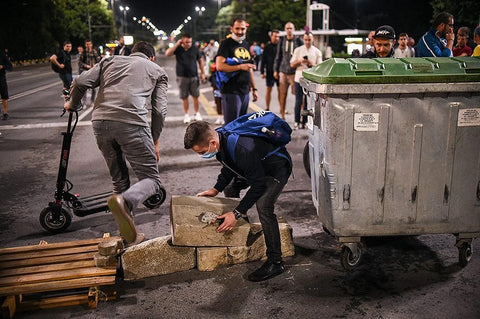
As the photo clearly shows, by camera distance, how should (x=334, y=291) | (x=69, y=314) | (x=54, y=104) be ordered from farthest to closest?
(x=54, y=104) → (x=334, y=291) → (x=69, y=314)

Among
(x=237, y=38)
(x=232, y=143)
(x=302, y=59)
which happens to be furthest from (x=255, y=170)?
(x=302, y=59)

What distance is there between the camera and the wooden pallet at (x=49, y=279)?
362 centimetres

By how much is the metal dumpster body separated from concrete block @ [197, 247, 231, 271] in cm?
94

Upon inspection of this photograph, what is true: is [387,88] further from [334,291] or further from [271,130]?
[334,291]

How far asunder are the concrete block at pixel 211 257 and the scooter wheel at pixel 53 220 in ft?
5.71

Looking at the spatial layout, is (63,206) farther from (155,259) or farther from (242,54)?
(242,54)

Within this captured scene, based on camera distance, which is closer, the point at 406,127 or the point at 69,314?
the point at 69,314

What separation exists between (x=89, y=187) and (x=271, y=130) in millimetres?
3779

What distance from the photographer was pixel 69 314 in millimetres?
3662

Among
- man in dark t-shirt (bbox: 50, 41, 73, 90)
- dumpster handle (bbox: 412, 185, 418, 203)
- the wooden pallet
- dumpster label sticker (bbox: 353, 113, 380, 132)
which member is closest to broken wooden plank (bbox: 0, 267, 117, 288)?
the wooden pallet

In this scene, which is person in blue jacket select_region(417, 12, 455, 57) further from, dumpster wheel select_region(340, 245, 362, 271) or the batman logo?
dumpster wheel select_region(340, 245, 362, 271)

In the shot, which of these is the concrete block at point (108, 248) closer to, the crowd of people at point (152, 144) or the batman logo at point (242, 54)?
the crowd of people at point (152, 144)

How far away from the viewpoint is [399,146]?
3971 mm

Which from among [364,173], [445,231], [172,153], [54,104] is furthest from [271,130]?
[54,104]
